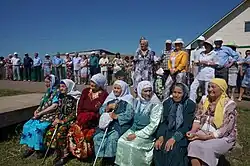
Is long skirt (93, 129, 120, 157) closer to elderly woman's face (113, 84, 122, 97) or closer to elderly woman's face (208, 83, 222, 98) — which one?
elderly woman's face (113, 84, 122, 97)

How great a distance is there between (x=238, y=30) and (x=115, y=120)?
18.1m

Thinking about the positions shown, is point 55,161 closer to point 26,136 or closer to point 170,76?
point 26,136

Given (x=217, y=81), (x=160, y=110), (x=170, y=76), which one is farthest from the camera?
(x=170, y=76)

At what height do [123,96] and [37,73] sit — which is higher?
[37,73]

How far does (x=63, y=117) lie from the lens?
4449 mm

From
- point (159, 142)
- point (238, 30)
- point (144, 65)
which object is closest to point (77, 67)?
point (144, 65)

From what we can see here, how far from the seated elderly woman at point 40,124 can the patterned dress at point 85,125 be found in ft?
1.59

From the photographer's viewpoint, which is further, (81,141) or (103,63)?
(103,63)

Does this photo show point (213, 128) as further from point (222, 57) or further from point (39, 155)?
point (222, 57)

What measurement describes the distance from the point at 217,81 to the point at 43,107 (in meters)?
2.80

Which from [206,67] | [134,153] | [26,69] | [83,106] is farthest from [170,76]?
[26,69]

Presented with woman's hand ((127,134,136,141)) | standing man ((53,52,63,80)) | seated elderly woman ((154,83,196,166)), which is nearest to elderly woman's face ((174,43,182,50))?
seated elderly woman ((154,83,196,166))

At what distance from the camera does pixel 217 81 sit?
11.3ft

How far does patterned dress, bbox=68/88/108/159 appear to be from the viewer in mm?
4027
